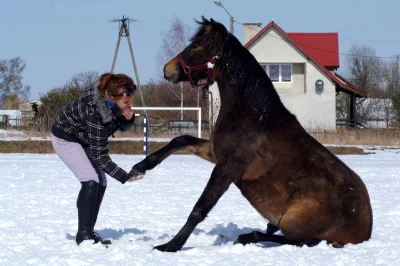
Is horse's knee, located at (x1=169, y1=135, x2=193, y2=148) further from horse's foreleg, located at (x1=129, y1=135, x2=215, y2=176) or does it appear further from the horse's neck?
the horse's neck

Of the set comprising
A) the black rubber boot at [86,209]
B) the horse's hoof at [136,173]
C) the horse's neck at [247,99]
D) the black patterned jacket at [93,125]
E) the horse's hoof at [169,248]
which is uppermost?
the horse's neck at [247,99]

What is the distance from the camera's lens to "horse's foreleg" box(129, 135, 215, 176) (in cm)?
576

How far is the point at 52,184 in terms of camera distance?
38.3 feet

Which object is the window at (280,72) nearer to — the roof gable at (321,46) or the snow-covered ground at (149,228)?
the roof gable at (321,46)

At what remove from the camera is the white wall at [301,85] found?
132 ft

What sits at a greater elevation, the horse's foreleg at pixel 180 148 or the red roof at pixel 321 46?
the red roof at pixel 321 46

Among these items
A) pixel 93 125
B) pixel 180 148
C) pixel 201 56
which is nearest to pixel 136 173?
pixel 180 148

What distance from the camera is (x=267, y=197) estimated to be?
18.6 feet

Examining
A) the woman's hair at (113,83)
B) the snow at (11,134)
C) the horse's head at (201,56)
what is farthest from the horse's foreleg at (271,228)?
the snow at (11,134)

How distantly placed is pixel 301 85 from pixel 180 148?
36.1m

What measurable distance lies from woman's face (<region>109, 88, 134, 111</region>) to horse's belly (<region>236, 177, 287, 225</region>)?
1.34 m

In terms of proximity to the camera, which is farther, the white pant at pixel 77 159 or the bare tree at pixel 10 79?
the bare tree at pixel 10 79

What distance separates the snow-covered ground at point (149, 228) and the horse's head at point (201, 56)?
1663 millimetres

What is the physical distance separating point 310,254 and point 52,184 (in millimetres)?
7359
